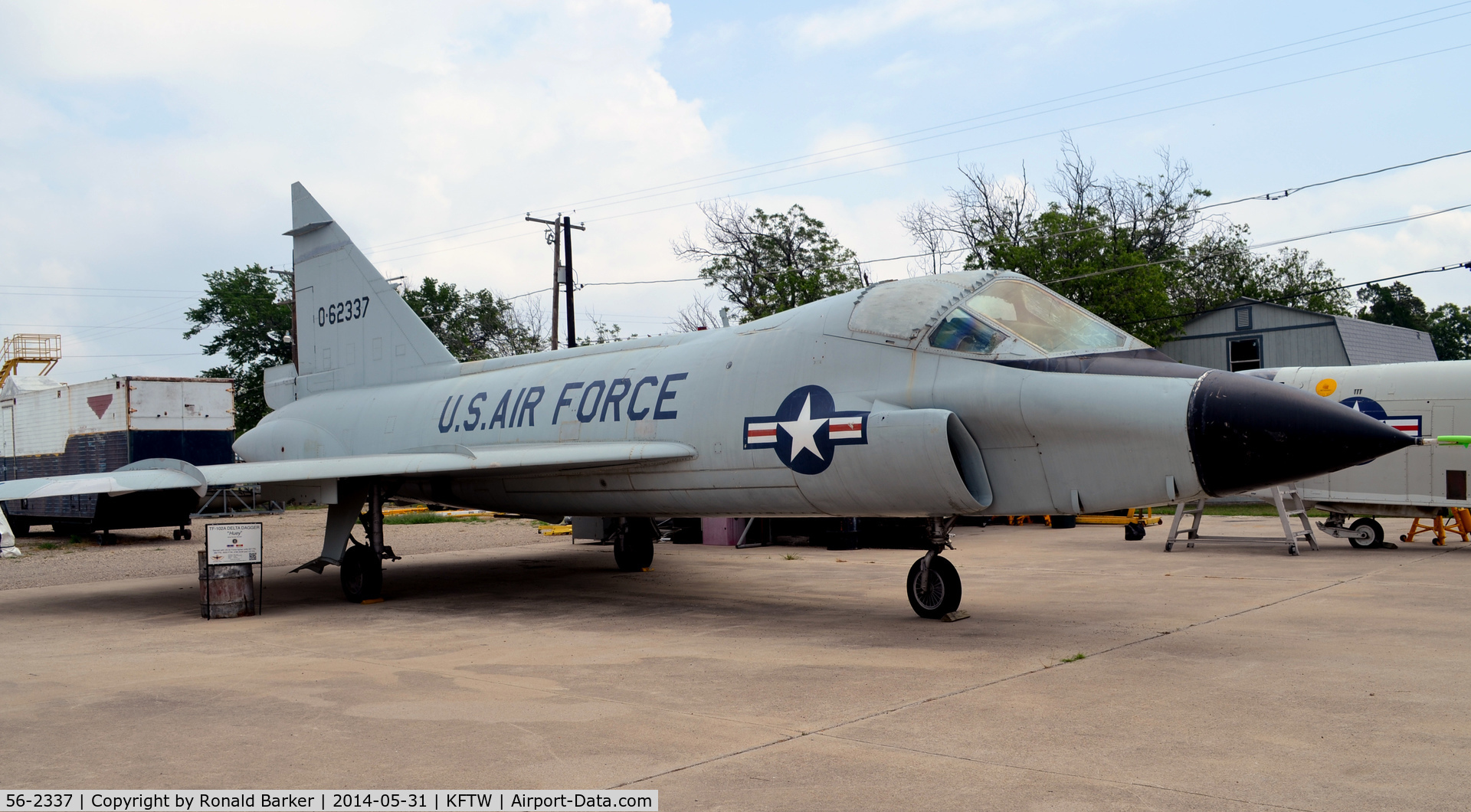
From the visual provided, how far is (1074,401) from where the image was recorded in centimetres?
752

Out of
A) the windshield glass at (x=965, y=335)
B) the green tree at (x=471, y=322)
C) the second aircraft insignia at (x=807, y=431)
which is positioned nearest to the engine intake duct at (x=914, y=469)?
the second aircraft insignia at (x=807, y=431)

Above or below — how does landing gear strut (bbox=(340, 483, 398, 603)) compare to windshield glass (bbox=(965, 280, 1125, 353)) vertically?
below

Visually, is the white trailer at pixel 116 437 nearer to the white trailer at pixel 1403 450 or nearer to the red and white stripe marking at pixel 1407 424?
the white trailer at pixel 1403 450

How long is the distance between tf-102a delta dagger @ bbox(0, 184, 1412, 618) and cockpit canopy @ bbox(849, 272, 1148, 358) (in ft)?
0.06

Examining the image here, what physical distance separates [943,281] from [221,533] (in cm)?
761

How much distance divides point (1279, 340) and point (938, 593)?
26.0 meters

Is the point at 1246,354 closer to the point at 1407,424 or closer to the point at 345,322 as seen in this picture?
the point at 1407,424

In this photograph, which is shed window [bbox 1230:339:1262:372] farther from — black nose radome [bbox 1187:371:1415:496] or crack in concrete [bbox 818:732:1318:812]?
crack in concrete [bbox 818:732:1318:812]

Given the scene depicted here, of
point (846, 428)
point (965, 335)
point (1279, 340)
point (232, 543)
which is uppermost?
point (1279, 340)

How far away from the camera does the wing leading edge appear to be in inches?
386

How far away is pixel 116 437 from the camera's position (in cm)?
2134

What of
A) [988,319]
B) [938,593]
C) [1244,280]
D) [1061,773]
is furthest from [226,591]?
[1244,280]

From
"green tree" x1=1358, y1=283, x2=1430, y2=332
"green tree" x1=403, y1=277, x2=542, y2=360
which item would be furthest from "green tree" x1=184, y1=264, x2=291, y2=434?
"green tree" x1=1358, y1=283, x2=1430, y2=332

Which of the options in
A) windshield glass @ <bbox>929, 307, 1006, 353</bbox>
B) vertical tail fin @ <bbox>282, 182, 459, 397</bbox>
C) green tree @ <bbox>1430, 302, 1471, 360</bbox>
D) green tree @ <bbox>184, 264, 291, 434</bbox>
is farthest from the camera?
green tree @ <bbox>1430, 302, 1471, 360</bbox>
